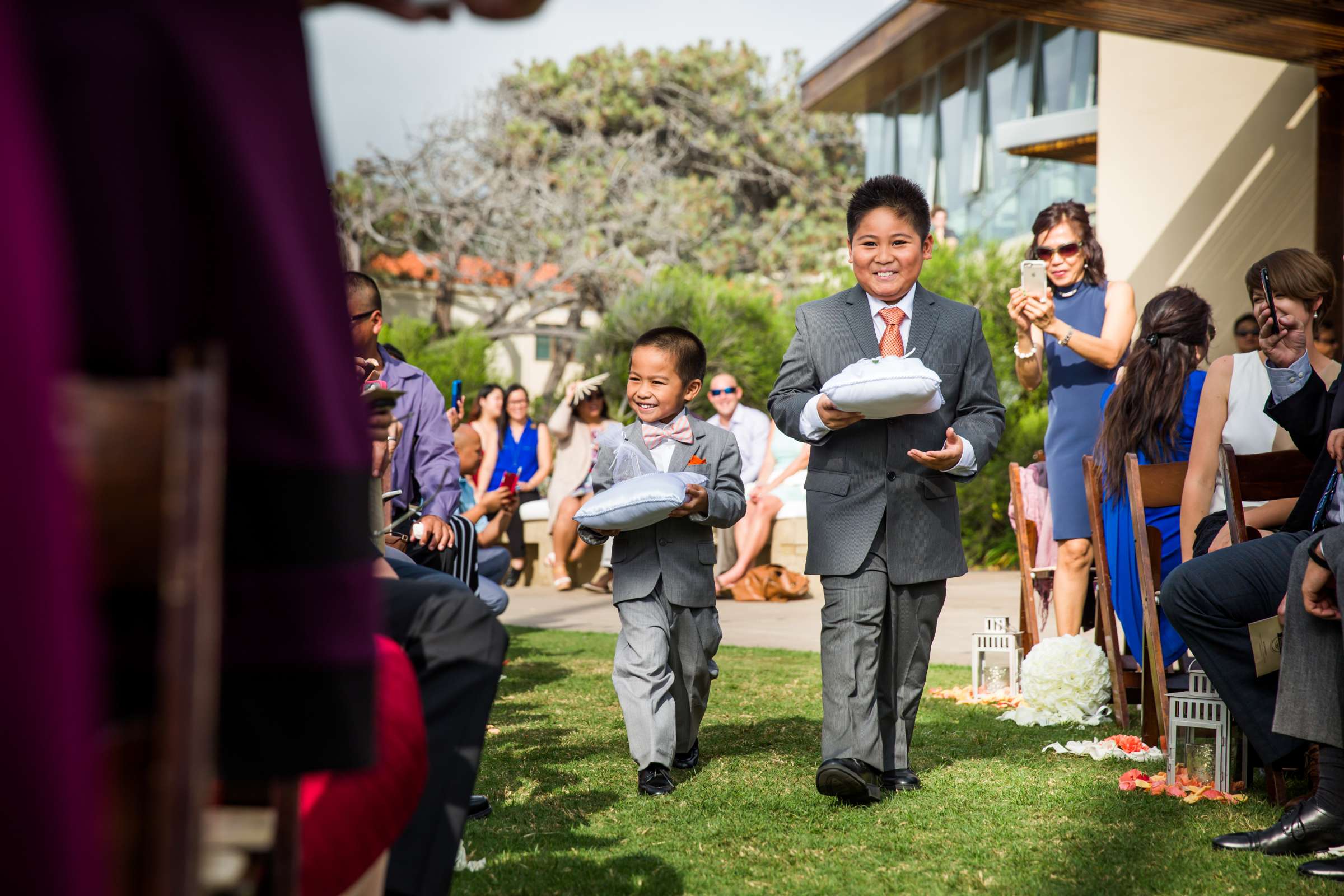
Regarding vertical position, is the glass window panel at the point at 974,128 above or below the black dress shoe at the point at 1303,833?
above

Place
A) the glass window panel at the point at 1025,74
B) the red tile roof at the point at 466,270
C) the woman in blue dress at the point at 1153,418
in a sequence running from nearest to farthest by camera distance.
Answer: the woman in blue dress at the point at 1153,418 < the glass window panel at the point at 1025,74 < the red tile roof at the point at 466,270

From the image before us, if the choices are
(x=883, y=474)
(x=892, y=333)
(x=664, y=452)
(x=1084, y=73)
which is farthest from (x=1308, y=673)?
(x=1084, y=73)

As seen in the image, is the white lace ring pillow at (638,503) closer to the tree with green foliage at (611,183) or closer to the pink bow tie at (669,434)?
the pink bow tie at (669,434)

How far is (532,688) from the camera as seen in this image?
6895 millimetres

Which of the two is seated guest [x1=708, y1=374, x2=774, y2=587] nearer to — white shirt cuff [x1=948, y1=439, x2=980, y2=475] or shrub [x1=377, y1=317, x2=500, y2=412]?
shrub [x1=377, y1=317, x2=500, y2=412]

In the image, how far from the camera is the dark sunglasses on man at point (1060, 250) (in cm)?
656

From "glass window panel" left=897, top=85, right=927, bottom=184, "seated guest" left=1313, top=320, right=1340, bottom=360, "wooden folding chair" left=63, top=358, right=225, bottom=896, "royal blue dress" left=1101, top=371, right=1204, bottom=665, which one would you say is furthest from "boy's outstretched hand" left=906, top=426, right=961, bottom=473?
"glass window panel" left=897, top=85, right=927, bottom=184

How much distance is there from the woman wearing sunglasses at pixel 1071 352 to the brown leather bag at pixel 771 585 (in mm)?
4782

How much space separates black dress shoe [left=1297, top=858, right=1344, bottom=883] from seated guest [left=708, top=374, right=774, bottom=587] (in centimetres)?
854

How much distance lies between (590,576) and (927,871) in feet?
33.4

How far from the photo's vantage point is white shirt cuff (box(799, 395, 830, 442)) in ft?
14.3

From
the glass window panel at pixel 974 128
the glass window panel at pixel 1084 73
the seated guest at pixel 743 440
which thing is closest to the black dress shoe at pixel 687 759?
the seated guest at pixel 743 440

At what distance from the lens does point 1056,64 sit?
19234 millimetres

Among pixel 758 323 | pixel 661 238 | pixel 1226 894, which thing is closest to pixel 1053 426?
pixel 1226 894
